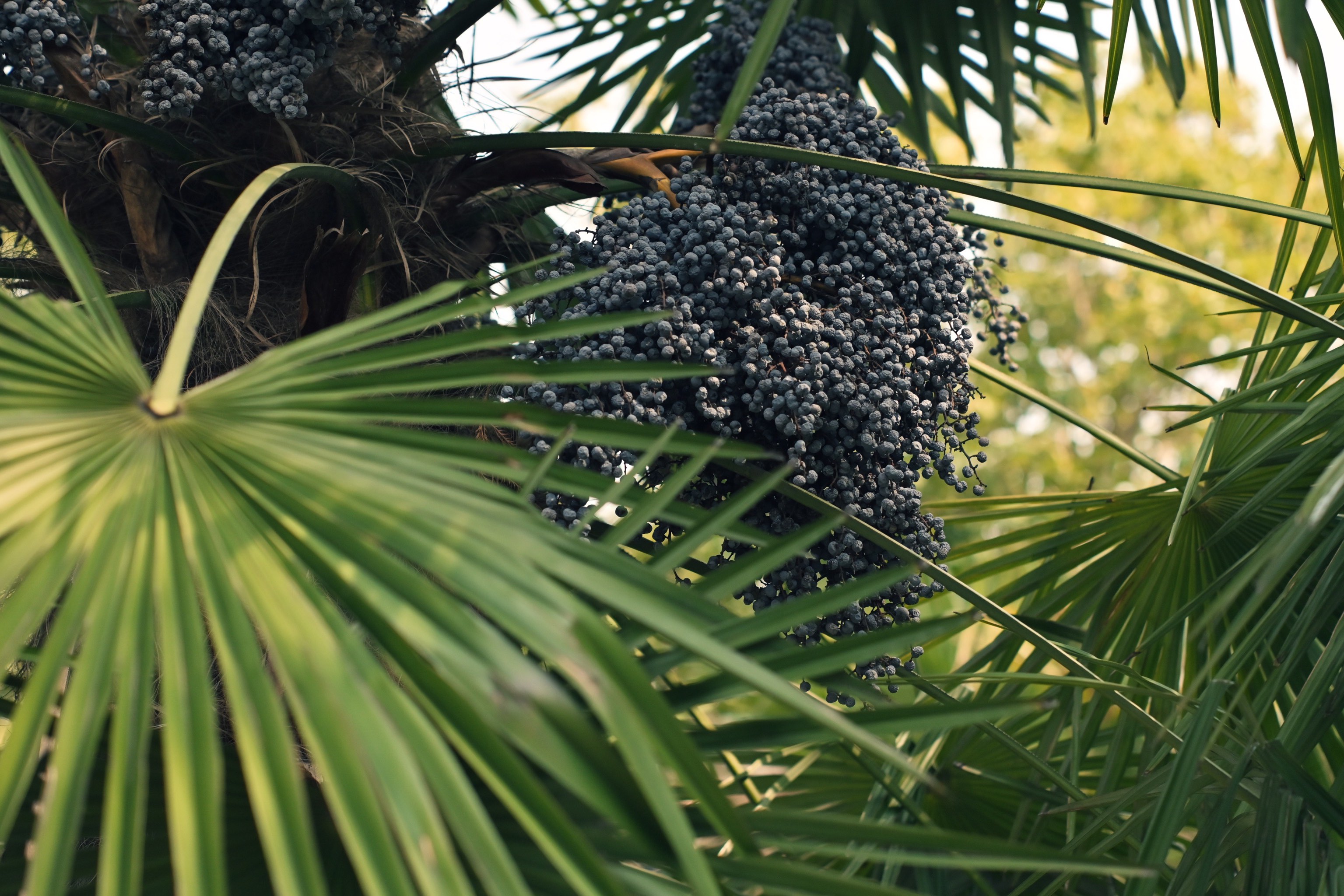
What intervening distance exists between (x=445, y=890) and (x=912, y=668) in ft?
2.30

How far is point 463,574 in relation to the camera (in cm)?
57

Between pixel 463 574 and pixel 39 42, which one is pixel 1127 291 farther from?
pixel 463 574

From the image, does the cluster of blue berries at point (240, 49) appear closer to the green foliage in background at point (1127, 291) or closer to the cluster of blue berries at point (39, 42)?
the cluster of blue berries at point (39, 42)

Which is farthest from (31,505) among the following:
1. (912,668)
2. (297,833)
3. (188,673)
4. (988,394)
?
(988,394)

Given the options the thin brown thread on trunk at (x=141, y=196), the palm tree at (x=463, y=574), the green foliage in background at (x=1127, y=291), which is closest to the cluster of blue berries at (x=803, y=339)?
the palm tree at (x=463, y=574)

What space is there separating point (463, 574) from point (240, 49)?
0.79 m

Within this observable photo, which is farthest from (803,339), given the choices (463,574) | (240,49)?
Answer: (240,49)

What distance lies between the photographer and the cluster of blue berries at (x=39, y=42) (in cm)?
109

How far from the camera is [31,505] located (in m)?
0.59

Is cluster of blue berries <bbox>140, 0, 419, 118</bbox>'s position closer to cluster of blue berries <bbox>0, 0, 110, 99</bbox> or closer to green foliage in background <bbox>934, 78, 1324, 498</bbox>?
cluster of blue berries <bbox>0, 0, 110, 99</bbox>

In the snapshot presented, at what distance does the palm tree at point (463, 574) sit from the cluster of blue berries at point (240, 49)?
44 mm

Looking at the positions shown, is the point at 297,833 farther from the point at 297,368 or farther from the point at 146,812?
the point at 146,812

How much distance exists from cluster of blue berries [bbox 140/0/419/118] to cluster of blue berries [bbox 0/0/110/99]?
57 millimetres

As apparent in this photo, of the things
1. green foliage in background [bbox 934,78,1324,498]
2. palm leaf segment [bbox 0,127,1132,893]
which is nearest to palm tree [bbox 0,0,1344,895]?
palm leaf segment [bbox 0,127,1132,893]
